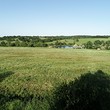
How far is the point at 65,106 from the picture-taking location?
8.51 meters

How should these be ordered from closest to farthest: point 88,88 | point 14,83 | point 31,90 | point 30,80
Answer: point 88,88
point 31,90
point 14,83
point 30,80

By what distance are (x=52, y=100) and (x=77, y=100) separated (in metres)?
1.11

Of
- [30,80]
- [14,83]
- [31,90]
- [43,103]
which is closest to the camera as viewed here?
[43,103]

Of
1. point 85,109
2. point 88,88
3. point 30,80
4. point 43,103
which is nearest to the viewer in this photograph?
point 85,109

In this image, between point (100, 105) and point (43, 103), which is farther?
point (43, 103)

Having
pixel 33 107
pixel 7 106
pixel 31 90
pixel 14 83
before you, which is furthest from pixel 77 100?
pixel 14 83

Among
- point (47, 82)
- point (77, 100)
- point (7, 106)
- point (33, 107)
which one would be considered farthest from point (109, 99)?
point (47, 82)

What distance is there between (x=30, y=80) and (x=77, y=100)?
1247cm

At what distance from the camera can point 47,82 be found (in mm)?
19875

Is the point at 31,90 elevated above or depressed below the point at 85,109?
below

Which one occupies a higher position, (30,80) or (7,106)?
(7,106)

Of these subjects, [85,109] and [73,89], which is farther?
[73,89]

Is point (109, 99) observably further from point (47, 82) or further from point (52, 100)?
point (47, 82)

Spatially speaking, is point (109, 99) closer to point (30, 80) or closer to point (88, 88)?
point (88, 88)
